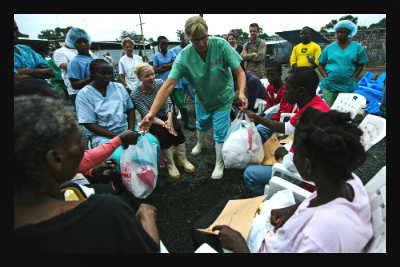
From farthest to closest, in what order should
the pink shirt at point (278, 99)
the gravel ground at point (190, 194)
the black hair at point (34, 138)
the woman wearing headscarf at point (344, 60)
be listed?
the woman wearing headscarf at point (344, 60), the pink shirt at point (278, 99), the gravel ground at point (190, 194), the black hair at point (34, 138)

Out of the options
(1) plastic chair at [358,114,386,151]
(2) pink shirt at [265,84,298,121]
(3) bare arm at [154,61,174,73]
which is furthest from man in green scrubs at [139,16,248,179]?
(3) bare arm at [154,61,174,73]

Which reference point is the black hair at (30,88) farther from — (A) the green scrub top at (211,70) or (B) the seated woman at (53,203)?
(A) the green scrub top at (211,70)

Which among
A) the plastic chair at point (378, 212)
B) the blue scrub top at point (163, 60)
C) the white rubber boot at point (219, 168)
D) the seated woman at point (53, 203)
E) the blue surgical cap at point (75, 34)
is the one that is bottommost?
the white rubber boot at point (219, 168)

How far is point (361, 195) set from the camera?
Answer: 3.29ft

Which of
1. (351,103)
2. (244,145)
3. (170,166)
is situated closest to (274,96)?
(351,103)

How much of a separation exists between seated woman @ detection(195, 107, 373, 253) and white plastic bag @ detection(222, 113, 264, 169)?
4.11 ft

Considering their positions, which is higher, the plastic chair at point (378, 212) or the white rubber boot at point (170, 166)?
the plastic chair at point (378, 212)

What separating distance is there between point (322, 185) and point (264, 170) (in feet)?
3.11

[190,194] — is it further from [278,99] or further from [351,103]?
[351,103]

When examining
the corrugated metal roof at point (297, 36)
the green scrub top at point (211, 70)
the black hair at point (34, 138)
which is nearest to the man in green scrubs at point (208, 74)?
the green scrub top at point (211, 70)

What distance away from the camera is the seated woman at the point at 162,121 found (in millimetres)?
2920

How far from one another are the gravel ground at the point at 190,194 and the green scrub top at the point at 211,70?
1008 mm
